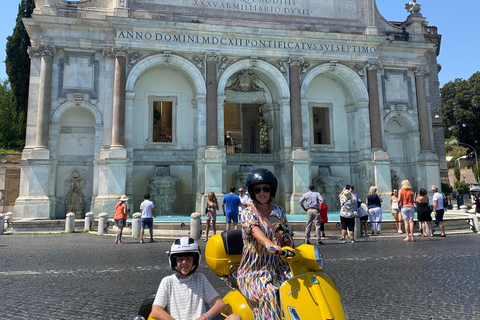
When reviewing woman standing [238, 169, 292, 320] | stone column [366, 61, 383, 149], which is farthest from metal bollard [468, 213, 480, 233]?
woman standing [238, 169, 292, 320]

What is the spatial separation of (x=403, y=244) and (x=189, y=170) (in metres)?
12.7

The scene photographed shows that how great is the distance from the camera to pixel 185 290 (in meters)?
2.90

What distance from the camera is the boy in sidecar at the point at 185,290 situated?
2.83 m

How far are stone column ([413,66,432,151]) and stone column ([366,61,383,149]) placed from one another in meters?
2.97

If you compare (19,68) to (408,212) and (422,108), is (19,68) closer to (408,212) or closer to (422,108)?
(422,108)

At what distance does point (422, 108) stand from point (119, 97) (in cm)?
1757

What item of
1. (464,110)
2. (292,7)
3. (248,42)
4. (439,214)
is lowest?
(439,214)

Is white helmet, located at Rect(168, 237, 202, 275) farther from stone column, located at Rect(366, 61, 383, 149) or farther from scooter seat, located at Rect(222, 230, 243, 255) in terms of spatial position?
stone column, located at Rect(366, 61, 383, 149)

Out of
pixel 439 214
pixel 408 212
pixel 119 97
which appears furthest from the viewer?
pixel 119 97

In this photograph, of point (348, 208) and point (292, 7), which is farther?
point (292, 7)

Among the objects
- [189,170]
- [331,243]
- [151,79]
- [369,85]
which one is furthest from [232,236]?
[369,85]

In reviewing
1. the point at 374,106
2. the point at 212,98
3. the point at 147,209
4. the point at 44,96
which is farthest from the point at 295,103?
the point at 44,96

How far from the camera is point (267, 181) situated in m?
3.03

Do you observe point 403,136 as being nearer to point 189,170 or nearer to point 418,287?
point 189,170
